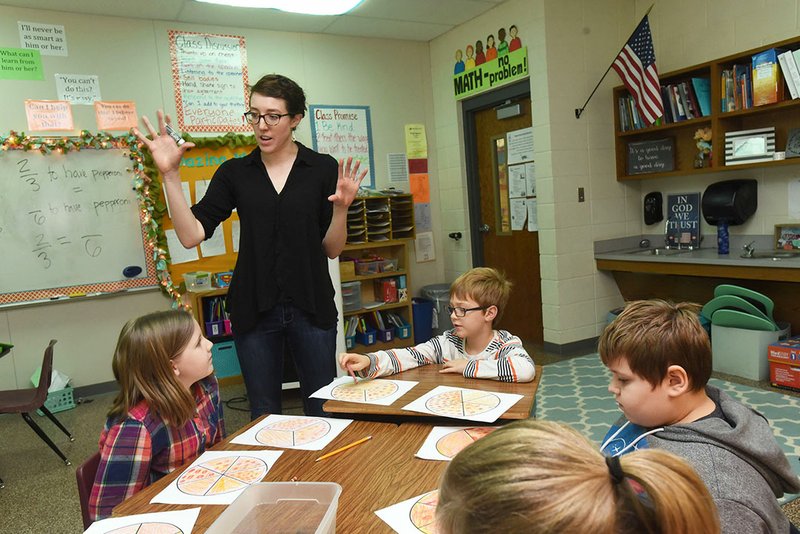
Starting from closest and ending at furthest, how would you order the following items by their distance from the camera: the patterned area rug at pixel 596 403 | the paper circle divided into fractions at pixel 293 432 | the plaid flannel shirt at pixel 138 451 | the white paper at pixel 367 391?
the plaid flannel shirt at pixel 138 451, the paper circle divided into fractions at pixel 293 432, the white paper at pixel 367 391, the patterned area rug at pixel 596 403

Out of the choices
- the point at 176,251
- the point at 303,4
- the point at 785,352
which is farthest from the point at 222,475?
the point at 176,251

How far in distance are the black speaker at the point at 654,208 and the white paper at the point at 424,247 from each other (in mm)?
1811

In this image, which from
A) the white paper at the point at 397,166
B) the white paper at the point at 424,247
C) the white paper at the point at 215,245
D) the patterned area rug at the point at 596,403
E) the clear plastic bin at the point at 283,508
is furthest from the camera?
the white paper at the point at 424,247

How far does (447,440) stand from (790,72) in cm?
307

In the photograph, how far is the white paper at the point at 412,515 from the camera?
0.94 metres

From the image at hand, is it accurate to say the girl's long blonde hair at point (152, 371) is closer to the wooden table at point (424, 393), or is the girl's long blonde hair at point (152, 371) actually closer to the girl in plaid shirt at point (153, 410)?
the girl in plaid shirt at point (153, 410)

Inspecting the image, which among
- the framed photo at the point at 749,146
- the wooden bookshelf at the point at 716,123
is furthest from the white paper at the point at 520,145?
the framed photo at the point at 749,146

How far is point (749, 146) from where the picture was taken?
3387 mm

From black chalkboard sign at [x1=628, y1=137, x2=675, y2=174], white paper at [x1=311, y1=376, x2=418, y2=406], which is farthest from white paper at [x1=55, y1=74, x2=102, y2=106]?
black chalkboard sign at [x1=628, y1=137, x2=675, y2=174]

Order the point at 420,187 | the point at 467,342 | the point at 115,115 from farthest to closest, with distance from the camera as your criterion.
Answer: the point at 420,187 → the point at 115,115 → the point at 467,342

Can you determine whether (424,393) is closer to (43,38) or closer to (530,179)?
(530,179)

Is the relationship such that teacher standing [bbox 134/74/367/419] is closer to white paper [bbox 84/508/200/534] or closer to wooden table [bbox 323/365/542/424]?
wooden table [bbox 323/365/542/424]

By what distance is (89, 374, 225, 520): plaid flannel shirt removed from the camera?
3.97 feet

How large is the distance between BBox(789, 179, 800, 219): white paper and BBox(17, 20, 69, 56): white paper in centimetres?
467
